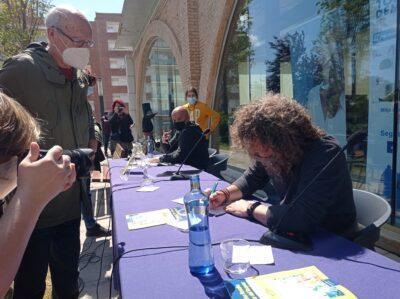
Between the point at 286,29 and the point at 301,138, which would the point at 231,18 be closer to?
the point at 286,29

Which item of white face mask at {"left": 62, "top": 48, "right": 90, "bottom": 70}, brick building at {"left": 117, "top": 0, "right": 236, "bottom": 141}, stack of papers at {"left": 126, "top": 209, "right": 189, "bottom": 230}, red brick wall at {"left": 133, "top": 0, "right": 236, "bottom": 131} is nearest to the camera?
stack of papers at {"left": 126, "top": 209, "right": 189, "bottom": 230}

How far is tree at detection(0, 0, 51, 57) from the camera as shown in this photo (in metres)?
7.21

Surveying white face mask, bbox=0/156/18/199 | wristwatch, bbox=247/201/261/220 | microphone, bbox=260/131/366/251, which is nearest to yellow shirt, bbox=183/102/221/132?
wristwatch, bbox=247/201/261/220

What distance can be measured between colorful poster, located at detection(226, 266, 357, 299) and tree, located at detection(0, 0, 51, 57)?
7.61 meters

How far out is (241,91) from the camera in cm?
564

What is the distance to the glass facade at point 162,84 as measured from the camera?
9570 millimetres

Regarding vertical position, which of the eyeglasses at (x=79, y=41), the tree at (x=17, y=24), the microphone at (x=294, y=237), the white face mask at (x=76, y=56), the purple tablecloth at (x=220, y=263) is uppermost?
the tree at (x=17, y=24)

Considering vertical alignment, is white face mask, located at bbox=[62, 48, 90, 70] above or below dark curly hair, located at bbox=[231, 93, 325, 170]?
above

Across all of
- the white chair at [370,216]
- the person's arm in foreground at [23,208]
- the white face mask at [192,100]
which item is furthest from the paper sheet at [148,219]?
the white face mask at [192,100]

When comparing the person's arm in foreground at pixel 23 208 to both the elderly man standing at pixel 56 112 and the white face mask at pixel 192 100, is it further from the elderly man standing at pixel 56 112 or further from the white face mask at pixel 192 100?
the white face mask at pixel 192 100

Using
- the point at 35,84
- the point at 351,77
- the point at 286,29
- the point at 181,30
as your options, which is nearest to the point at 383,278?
the point at 35,84

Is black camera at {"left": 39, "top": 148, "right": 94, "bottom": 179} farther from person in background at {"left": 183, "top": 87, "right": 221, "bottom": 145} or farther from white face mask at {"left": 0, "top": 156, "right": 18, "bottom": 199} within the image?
person in background at {"left": 183, "top": 87, "right": 221, "bottom": 145}

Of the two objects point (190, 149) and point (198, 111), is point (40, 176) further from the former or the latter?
point (198, 111)

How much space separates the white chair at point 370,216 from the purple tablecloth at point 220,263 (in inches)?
7.0
